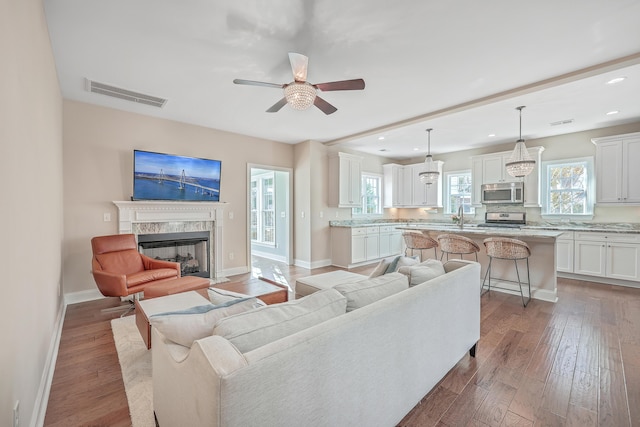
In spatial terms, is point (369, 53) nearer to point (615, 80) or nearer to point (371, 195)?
point (615, 80)

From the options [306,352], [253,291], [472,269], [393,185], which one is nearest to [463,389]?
[472,269]

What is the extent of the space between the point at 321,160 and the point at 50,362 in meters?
5.15

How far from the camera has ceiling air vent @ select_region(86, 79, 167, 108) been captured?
3.33m

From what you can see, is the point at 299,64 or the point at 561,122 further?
the point at 561,122

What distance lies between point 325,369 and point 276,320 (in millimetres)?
279

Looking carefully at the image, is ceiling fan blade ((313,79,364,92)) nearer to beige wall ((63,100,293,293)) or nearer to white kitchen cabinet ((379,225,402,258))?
beige wall ((63,100,293,293))

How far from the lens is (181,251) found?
489 centimetres

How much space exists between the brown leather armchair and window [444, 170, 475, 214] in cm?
649

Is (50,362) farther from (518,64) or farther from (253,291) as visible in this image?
(518,64)

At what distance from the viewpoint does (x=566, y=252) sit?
5051 mm

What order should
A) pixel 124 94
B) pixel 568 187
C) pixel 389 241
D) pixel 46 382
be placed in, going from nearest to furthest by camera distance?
1. pixel 46 382
2. pixel 124 94
3. pixel 568 187
4. pixel 389 241

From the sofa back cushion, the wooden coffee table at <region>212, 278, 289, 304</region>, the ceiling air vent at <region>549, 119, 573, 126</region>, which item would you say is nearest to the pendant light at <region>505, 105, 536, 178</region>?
the ceiling air vent at <region>549, 119, 573, 126</region>

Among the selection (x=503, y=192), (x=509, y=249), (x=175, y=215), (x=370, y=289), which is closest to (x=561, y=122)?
(x=503, y=192)

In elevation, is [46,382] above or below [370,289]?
below
